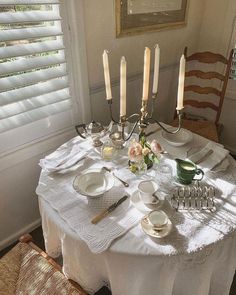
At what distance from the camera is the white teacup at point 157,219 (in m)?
0.89

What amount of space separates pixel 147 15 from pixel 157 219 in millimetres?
1495

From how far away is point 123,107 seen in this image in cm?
104

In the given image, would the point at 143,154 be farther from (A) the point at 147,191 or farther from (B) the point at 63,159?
(B) the point at 63,159

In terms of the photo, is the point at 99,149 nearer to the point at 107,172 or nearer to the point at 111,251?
the point at 107,172

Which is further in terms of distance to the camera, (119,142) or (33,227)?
(33,227)

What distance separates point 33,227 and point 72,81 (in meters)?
1.03

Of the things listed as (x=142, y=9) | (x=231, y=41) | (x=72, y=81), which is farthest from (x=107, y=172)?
(x=231, y=41)

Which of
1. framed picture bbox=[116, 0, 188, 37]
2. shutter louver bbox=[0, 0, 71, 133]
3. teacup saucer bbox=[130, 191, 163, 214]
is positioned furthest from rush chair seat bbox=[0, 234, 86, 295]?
framed picture bbox=[116, 0, 188, 37]

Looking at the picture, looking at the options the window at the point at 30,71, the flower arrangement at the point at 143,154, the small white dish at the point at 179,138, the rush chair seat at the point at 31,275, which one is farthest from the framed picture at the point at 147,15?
the rush chair seat at the point at 31,275

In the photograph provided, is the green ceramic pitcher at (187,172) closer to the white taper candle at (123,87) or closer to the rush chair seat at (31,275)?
the white taper candle at (123,87)

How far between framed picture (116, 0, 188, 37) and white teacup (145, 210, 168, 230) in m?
1.25

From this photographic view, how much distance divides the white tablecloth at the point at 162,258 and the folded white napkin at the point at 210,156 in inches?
7.3

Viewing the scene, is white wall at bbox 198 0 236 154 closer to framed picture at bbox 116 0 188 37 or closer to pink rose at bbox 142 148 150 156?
framed picture at bbox 116 0 188 37

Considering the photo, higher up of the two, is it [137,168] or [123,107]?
[123,107]
